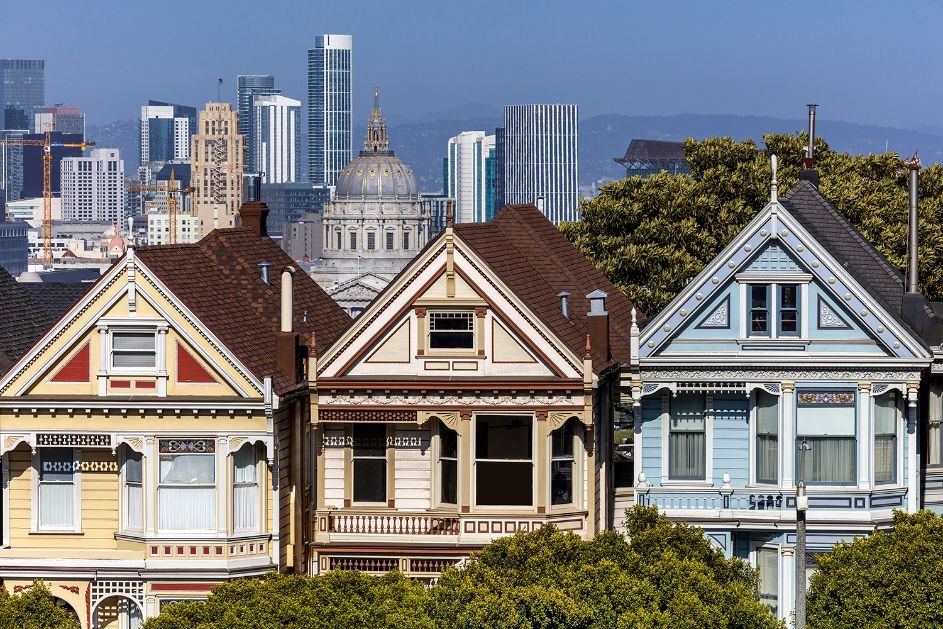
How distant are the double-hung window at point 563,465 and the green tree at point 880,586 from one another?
5.48 metres

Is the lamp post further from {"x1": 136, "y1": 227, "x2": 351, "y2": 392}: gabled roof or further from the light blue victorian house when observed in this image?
{"x1": 136, "y1": 227, "x2": 351, "y2": 392}: gabled roof

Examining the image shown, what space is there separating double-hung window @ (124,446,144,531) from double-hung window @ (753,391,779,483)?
11335 millimetres

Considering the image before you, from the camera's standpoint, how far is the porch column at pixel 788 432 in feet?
137

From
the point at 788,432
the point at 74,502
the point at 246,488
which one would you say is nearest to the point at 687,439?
the point at 788,432

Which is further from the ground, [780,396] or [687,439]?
[780,396]

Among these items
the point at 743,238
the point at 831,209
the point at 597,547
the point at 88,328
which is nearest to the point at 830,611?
the point at 597,547

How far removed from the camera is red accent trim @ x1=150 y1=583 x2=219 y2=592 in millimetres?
41406

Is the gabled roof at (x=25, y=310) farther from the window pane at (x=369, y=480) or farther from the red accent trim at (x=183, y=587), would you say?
the window pane at (x=369, y=480)

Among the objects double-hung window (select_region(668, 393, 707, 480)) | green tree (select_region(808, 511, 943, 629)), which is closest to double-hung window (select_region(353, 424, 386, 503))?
double-hung window (select_region(668, 393, 707, 480))

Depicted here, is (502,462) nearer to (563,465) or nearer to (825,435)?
(563,465)

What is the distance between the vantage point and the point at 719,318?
1656 inches

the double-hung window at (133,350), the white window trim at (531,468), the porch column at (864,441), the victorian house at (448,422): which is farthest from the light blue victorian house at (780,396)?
the double-hung window at (133,350)

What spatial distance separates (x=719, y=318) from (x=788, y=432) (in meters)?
2.43

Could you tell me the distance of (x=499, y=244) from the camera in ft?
149
